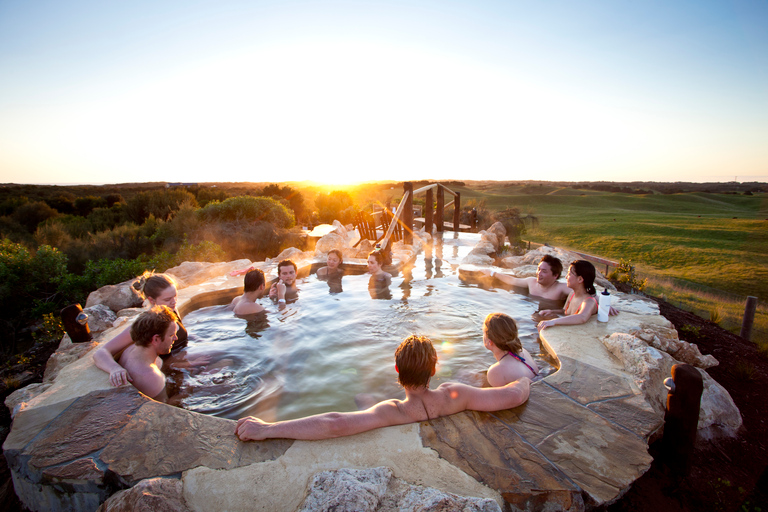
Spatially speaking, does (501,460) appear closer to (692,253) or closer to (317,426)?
(317,426)

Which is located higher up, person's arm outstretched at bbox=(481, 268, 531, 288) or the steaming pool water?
person's arm outstretched at bbox=(481, 268, 531, 288)

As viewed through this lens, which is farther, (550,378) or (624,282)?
(624,282)

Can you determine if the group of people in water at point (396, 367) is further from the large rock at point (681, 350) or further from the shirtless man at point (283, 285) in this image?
the shirtless man at point (283, 285)

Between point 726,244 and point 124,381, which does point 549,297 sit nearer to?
point 124,381

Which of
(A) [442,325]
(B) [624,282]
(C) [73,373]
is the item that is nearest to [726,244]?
(B) [624,282]

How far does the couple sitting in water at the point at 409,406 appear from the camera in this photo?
7.43 feet

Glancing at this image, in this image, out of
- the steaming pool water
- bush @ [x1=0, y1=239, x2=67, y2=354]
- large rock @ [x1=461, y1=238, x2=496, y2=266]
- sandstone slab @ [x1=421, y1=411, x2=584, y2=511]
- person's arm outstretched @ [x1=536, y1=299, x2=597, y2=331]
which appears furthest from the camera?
large rock @ [x1=461, y1=238, x2=496, y2=266]

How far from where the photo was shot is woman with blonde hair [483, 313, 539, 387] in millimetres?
2996

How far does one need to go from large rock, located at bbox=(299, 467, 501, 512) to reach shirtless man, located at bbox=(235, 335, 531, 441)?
0.36m

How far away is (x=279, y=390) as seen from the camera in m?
3.69

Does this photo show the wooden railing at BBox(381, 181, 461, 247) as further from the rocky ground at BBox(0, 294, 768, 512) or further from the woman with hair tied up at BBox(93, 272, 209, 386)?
the rocky ground at BBox(0, 294, 768, 512)

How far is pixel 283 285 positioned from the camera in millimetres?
5844

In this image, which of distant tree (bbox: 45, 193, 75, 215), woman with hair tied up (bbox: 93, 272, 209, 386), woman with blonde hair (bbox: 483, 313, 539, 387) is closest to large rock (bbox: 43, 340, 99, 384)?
woman with hair tied up (bbox: 93, 272, 209, 386)

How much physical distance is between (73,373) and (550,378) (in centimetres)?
396
